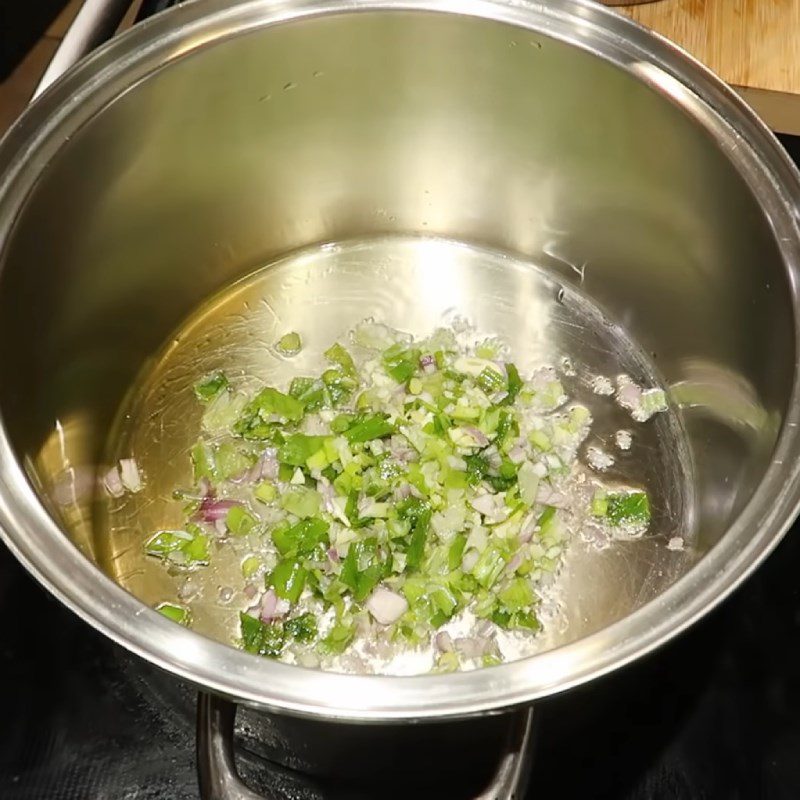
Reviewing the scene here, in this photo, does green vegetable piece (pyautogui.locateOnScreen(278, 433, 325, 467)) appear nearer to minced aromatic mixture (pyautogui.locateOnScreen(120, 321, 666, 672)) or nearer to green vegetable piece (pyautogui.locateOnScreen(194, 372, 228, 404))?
minced aromatic mixture (pyautogui.locateOnScreen(120, 321, 666, 672))

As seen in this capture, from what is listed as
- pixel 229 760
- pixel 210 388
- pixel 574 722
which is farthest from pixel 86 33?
pixel 574 722

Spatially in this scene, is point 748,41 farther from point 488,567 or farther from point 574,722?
point 574,722

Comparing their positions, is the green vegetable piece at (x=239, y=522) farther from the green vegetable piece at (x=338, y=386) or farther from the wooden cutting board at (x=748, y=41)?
the wooden cutting board at (x=748, y=41)

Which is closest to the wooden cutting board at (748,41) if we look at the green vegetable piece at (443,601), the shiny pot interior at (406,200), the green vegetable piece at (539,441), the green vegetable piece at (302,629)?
the shiny pot interior at (406,200)

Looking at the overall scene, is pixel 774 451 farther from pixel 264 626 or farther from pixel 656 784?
pixel 264 626

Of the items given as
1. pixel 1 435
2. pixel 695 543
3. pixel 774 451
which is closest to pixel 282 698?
pixel 1 435

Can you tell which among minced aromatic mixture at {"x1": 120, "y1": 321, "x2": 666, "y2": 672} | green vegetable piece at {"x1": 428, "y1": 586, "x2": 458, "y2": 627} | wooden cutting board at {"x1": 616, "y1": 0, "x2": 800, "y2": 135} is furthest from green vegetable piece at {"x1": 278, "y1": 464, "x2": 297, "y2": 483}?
wooden cutting board at {"x1": 616, "y1": 0, "x2": 800, "y2": 135}
